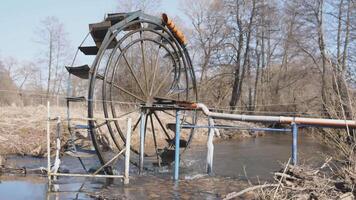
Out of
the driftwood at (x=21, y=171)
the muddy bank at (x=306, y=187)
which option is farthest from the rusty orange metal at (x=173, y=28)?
the muddy bank at (x=306, y=187)

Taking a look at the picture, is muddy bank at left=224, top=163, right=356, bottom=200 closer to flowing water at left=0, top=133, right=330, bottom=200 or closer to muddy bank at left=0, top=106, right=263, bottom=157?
flowing water at left=0, top=133, right=330, bottom=200

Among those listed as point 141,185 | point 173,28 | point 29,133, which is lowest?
point 141,185

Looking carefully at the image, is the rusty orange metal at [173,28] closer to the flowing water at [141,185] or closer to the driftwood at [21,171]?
the flowing water at [141,185]

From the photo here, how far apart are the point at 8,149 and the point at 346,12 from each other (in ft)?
73.8

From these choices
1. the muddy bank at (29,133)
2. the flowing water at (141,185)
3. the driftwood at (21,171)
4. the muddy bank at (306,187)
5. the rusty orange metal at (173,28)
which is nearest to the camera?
the muddy bank at (306,187)

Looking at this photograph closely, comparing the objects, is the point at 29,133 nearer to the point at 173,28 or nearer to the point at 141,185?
the point at 173,28

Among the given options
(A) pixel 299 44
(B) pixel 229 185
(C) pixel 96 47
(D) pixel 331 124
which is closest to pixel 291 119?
(D) pixel 331 124

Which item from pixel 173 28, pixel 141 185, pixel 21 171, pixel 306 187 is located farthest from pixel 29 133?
pixel 306 187

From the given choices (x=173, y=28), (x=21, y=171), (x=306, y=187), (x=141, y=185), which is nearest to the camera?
(x=306, y=187)

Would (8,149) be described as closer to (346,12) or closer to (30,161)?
(30,161)

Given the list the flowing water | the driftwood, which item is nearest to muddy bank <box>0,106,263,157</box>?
the flowing water

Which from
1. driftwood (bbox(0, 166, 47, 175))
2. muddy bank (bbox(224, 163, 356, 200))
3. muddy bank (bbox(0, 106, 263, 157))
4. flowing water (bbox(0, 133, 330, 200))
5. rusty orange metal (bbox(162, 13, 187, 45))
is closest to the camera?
muddy bank (bbox(224, 163, 356, 200))

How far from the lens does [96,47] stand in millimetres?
12523

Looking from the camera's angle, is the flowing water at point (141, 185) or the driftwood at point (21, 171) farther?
the driftwood at point (21, 171)
